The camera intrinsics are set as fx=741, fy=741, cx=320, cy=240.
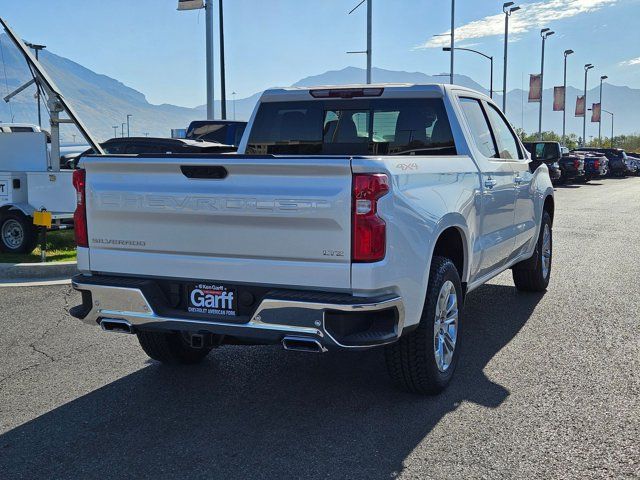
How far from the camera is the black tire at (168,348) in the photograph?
529 centimetres

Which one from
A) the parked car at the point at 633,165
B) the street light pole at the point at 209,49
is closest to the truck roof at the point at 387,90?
the street light pole at the point at 209,49

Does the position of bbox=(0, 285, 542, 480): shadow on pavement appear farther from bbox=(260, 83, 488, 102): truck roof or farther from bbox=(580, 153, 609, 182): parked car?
bbox=(580, 153, 609, 182): parked car

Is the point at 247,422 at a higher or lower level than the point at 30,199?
lower

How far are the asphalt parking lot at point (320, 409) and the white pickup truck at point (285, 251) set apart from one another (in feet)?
1.28

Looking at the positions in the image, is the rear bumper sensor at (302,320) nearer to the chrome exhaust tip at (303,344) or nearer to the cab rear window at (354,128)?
the chrome exhaust tip at (303,344)

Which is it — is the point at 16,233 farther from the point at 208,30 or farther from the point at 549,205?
the point at 208,30

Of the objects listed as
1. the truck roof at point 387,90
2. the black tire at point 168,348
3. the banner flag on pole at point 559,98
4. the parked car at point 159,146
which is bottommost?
the black tire at point 168,348

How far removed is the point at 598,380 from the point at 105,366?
351 centimetres

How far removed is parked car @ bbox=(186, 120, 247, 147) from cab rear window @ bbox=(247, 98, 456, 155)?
868cm

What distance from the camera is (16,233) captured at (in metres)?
10.5

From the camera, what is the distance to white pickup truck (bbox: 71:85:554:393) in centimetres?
389

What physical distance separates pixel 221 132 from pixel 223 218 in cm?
1114

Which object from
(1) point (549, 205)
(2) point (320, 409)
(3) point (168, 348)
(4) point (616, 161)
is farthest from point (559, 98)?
(2) point (320, 409)

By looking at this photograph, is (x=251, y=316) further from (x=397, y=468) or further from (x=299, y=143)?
(x=299, y=143)
